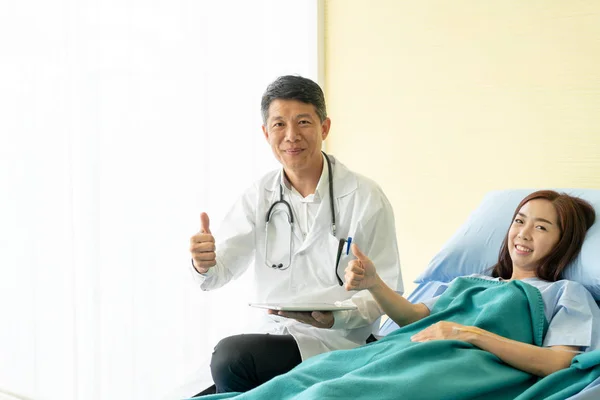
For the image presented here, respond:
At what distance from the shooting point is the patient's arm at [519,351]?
5.60 ft

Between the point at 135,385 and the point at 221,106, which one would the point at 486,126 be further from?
the point at 135,385

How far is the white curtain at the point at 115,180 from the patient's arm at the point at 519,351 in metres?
0.83

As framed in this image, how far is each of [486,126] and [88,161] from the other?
1514mm

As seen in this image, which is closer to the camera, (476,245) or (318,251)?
(318,251)

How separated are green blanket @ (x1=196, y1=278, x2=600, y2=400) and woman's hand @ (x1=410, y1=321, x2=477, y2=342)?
4 centimetres

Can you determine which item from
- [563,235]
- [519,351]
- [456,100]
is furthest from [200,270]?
[456,100]

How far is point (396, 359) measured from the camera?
1.64m

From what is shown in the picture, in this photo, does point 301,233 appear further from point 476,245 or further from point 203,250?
point 476,245

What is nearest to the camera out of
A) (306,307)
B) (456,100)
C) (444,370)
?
(444,370)

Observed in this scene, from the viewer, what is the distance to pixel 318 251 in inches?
85.8

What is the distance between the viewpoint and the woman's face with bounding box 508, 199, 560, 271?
6.81 feet

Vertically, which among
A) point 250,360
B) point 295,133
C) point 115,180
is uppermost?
point 295,133

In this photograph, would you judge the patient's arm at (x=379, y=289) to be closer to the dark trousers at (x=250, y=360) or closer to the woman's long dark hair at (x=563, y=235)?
the dark trousers at (x=250, y=360)

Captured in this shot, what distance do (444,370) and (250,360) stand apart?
21.4 inches
